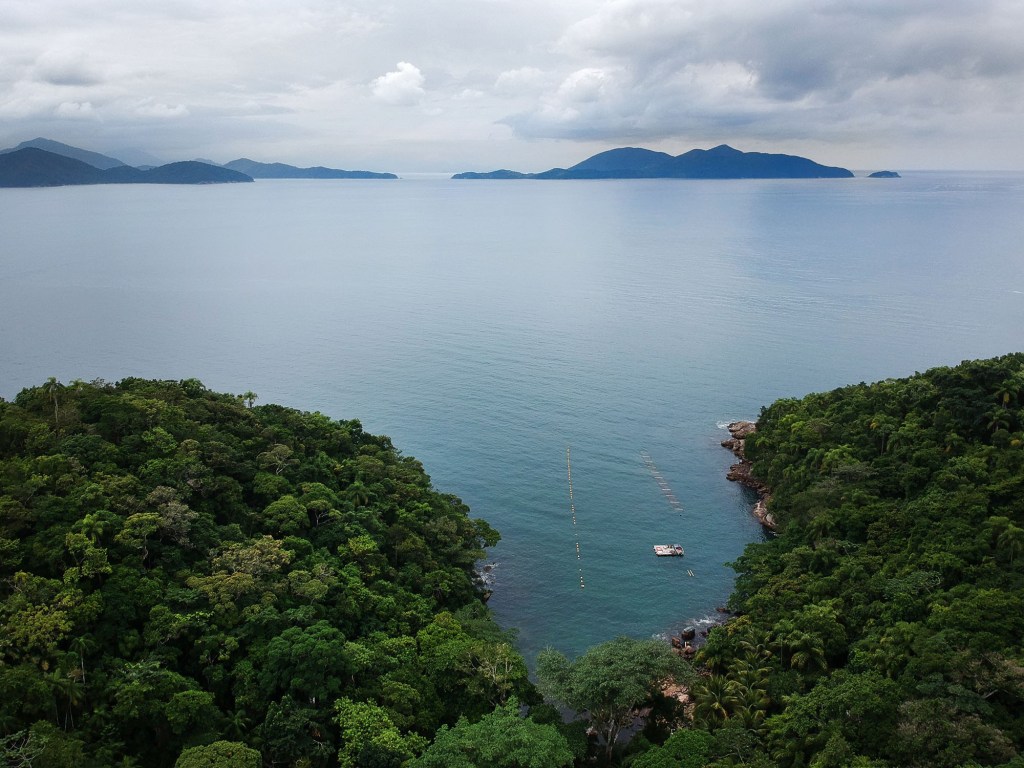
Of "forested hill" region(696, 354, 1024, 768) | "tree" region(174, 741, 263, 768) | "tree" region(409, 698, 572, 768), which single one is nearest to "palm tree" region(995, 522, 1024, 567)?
"forested hill" region(696, 354, 1024, 768)

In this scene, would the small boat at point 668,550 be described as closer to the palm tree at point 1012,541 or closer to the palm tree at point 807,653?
the palm tree at point 807,653

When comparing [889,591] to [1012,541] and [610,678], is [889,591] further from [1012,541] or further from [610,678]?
[610,678]

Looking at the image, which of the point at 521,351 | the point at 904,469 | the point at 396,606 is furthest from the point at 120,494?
the point at 521,351

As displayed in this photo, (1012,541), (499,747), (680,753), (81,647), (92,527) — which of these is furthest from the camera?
(1012,541)

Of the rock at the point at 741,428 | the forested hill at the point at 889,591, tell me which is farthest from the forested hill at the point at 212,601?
the rock at the point at 741,428

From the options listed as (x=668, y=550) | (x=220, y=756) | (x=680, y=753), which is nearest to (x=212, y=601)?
(x=220, y=756)

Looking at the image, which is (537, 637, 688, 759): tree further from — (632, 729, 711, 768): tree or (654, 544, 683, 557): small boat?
(654, 544, 683, 557): small boat

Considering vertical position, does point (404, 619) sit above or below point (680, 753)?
below
